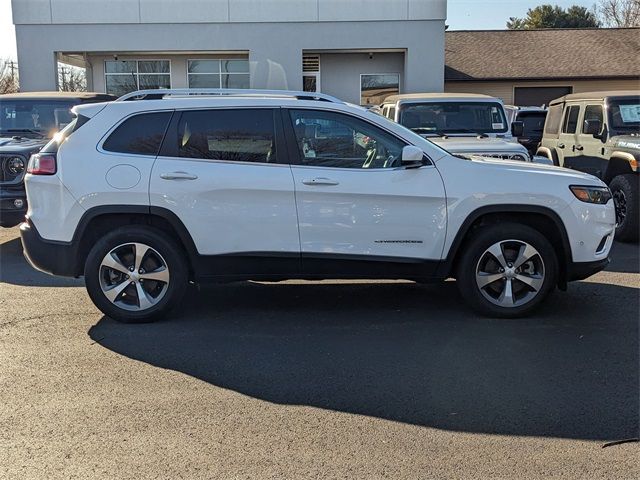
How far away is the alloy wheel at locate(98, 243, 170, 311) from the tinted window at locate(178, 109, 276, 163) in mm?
889

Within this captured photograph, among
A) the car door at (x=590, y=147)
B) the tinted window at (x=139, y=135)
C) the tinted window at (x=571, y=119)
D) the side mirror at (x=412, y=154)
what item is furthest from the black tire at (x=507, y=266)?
the tinted window at (x=571, y=119)

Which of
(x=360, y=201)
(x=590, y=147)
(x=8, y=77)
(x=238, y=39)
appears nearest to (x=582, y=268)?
(x=360, y=201)

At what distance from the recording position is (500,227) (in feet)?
17.3

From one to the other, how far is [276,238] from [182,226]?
77 cm

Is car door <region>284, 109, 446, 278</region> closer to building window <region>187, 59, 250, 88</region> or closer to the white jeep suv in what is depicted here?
the white jeep suv

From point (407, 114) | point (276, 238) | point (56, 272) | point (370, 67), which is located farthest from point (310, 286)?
point (370, 67)

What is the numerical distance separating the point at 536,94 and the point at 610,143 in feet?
59.1

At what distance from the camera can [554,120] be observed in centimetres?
1132

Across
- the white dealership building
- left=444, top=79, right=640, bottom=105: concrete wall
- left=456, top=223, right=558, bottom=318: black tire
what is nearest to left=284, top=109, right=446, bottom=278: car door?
left=456, top=223, right=558, bottom=318: black tire

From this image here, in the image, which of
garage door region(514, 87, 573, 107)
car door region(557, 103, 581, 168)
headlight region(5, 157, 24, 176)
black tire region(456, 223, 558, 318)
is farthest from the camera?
garage door region(514, 87, 573, 107)

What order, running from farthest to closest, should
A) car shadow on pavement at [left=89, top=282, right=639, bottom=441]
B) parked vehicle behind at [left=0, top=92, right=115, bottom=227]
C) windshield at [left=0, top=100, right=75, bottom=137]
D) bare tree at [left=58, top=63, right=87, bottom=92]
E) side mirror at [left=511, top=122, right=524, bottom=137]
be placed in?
1. bare tree at [left=58, top=63, right=87, bottom=92]
2. windshield at [left=0, top=100, right=75, bottom=137]
3. parked vehicle behind at [left=0, top=92, right=115, bottom=227]
4. side mirror at [left=511, top=122, right=524, bottom=137]
5. car shadow on pavement at [left=89, top=282, right=639, bottom=441]

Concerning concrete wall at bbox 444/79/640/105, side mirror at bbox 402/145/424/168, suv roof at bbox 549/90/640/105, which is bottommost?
side mirror at bbox 402/145/424/168

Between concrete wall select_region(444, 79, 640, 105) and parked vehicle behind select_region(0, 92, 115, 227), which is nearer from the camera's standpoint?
parked vehicle behind select_region(0, 92, 115, 227)

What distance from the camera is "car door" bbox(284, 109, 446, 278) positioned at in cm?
515
